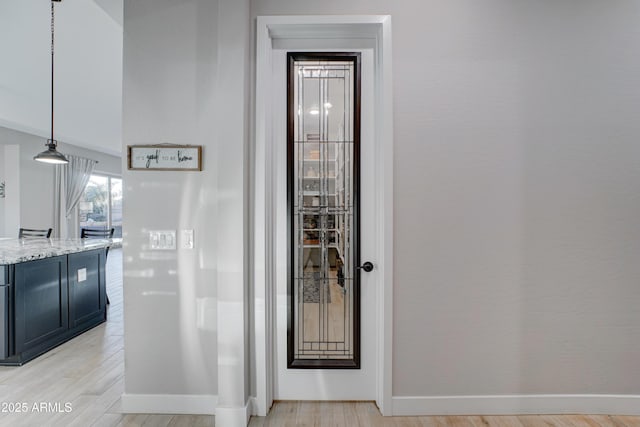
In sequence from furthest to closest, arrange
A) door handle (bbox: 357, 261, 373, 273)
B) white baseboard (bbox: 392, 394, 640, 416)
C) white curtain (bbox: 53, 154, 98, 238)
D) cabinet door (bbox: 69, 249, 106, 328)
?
white curtain (bbox: 53, 154, 98, 238)
cabinet door (bbox: 69, 249, 106, 328)
door handle (bbox: 357, 261, 373, 273)
white baseboard (bbox: 392, 394, 640, 416)

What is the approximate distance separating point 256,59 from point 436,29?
3.76ft

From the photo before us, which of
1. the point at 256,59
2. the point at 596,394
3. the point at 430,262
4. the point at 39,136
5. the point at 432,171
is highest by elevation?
the point at 39,136

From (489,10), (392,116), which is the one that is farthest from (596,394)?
(489,10)

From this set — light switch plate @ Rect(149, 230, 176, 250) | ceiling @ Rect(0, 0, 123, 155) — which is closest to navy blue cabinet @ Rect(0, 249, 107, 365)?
light switch plate @ Rect(149, 230, 176, 250)

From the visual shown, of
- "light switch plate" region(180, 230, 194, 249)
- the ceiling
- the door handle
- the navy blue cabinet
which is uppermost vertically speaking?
the ceiling

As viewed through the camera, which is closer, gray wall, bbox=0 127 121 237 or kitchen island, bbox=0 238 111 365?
kitchen island, bbox=0 238 111 365

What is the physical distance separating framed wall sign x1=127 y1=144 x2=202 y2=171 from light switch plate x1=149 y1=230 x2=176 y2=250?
0.41 m

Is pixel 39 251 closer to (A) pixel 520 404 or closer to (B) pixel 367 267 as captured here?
(B) pixel 367 267

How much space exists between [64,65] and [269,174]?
328cm

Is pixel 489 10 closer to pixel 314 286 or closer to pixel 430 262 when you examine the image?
pixel 430 262

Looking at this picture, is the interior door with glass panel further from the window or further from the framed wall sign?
the window

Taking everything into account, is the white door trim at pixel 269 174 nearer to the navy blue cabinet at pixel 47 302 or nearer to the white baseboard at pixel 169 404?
the white baseboard at pixel 169 404

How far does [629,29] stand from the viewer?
6.75 ft

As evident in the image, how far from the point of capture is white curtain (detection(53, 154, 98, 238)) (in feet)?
23.5
